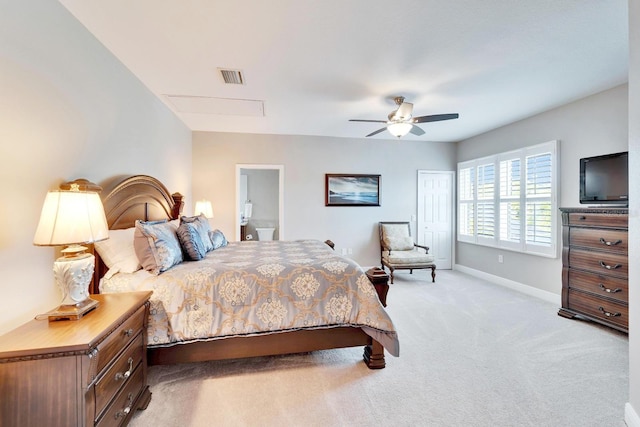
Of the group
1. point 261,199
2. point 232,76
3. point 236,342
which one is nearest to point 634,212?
point 236,342

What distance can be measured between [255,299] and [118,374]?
0.87m

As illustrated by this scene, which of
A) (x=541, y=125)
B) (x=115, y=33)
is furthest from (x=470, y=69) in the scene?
(x=115, y=33)

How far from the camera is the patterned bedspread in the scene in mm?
1953

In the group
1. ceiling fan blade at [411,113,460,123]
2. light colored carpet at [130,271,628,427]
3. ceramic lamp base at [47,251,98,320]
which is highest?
ceiling fan blade at [411,113,460,123]

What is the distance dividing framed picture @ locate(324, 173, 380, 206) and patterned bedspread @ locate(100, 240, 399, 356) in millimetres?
3044

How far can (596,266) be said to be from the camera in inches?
115

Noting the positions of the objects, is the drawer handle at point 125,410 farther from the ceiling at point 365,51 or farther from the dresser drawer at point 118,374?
the ceiling at point 365,51

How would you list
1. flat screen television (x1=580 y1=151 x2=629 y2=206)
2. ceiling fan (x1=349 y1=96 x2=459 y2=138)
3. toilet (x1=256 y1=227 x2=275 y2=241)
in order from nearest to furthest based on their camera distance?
flat screen television (x1=580 y1=151 x2=629 y2=206), ceiling fan (x1=349 y1=96 x2=459 y2=138), toilet (x1=256 y1=227 x2=275 y2=241)

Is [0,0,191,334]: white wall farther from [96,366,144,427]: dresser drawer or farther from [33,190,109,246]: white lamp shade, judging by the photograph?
[96,366,144,427]: dresser drawer

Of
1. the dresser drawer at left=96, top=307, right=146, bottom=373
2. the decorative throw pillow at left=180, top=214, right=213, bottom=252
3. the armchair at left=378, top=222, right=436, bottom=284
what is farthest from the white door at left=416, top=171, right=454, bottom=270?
the dresser drawer at left=96, top=307, right=146, bottom=373

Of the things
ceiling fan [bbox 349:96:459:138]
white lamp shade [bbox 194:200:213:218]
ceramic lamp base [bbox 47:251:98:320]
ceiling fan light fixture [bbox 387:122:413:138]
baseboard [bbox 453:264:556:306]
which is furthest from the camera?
white lamp shade [bbox 194:200:213:218]

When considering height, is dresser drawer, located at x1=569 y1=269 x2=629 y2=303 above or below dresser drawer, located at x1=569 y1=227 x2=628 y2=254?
below

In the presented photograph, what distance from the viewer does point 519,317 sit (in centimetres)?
319

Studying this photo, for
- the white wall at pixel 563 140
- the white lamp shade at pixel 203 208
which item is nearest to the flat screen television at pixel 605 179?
the white wall at pixel 563 140
